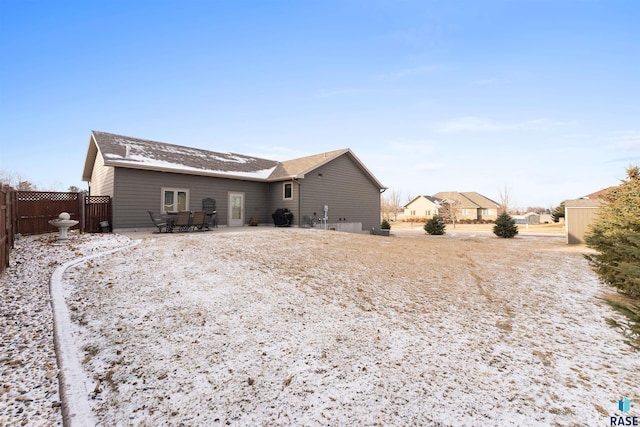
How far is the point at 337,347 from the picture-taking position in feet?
12.4

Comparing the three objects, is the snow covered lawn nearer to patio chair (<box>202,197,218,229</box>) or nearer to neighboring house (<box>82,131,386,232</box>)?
neighboring house (<box>82,131,386,232</box>)

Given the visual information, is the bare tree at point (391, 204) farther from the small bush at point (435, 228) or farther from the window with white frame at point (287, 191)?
the window with white frame at point (287, 191)

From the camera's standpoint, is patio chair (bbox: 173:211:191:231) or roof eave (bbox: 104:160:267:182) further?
patio chair (bbox: 173:211:191:231)

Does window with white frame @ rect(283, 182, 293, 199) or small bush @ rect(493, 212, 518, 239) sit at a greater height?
window with white frame @ rect(283, 182, 293, 199)

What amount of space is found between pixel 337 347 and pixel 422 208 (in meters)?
52.9

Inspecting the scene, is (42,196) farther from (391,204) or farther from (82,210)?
(391,204)

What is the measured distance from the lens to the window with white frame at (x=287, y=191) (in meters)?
16.9

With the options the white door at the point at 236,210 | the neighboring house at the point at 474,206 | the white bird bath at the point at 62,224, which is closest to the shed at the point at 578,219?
the white door at the point at 236,210

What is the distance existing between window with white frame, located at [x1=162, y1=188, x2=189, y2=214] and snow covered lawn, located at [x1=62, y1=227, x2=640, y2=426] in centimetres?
743

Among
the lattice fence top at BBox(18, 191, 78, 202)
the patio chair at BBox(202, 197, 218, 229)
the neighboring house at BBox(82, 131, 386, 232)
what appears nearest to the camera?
the lattice fence top at BBox(18, 191, 78, 202)

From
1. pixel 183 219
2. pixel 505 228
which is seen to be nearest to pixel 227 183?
pixel 183 219

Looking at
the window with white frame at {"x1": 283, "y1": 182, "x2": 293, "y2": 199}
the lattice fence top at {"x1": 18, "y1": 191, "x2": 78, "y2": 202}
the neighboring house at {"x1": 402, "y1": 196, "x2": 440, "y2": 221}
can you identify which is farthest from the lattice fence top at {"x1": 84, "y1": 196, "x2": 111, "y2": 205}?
the neighboring house at {"x1": 402, "y1": 196, "x2": 440, "y2": 221}

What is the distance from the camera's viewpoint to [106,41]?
12234mm

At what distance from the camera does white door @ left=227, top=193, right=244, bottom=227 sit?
54.3 ft
